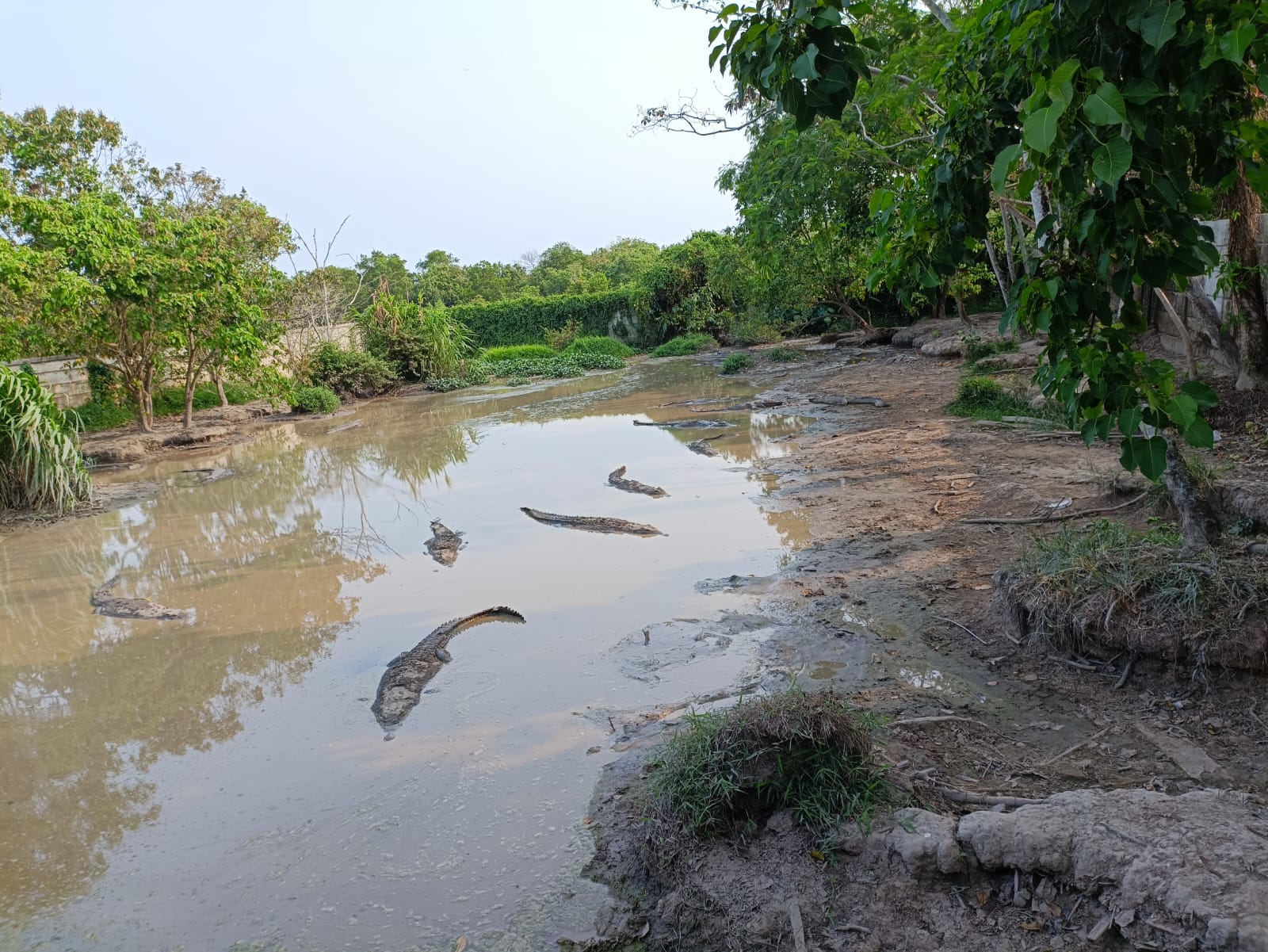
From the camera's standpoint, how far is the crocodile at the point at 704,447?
1062cm

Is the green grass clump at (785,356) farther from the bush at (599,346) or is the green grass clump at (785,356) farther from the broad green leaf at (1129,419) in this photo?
the broad green leaf at (1129,419)

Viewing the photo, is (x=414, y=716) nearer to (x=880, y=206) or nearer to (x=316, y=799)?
(x=316, y=799)

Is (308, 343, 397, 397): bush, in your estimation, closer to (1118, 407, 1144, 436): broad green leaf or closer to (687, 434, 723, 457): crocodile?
(687, 434, 723, 457): crocodile

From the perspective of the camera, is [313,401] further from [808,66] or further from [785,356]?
[808,66]

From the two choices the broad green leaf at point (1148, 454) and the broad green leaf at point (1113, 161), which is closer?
the broad green leaf at point (1113, 161)

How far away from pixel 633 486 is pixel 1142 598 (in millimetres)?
5746

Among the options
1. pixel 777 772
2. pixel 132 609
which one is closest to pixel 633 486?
pixel 132 609

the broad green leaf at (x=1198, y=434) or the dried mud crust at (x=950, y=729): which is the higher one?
the broad green leaf at (x=1198, y=434)

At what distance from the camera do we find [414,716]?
14.4ft

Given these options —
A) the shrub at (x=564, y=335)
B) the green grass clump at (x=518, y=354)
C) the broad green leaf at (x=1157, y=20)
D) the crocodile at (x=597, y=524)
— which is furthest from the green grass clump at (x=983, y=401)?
the shrub at (x=564, y=335)

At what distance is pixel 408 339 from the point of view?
22.1 meters

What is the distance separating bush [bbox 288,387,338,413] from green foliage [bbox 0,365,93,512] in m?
8.08

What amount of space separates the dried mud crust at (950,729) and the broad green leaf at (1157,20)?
1943 millimetres

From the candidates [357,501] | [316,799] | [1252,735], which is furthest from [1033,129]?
[357,501]
